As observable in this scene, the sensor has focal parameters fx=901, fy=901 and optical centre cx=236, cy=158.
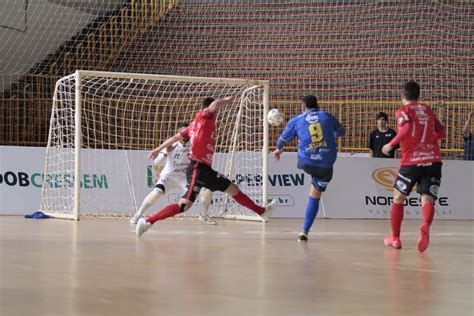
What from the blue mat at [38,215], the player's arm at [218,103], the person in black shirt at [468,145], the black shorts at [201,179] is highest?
the player's arm at [218,103]

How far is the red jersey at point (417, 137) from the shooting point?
947 centimetres

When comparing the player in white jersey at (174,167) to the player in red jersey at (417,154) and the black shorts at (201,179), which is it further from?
the player in red jersey at (417,154)

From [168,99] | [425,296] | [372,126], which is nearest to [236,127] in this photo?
[168,99]

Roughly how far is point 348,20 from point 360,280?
18.0m

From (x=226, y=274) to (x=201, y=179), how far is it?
4.34 m

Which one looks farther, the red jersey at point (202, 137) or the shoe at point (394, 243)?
the red jersey at point (202, 137)

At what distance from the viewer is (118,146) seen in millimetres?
18391

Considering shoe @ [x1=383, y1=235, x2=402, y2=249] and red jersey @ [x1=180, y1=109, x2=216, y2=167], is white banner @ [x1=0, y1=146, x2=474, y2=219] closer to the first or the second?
red jersey @ [x1=180, y1=109, x2=216, y2=167]

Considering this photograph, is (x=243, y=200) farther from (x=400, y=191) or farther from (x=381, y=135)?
(x=381, y=135)

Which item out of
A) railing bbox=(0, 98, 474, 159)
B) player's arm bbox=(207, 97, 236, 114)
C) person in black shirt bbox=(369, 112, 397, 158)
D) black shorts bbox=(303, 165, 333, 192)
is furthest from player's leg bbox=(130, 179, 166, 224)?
railing bbox=(0, 98, 474, 159)

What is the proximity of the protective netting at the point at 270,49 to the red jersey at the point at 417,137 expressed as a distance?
10.7m

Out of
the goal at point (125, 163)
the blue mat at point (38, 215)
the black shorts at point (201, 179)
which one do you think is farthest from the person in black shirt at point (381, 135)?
the blue mat at point (38, 215)

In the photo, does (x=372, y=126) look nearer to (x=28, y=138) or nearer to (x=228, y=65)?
(x=228, y=65)

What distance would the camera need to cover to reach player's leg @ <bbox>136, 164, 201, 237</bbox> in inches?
408
